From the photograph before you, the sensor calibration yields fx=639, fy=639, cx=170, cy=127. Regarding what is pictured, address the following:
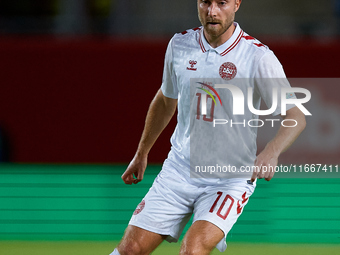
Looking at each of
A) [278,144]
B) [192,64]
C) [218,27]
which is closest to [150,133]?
[192,64]

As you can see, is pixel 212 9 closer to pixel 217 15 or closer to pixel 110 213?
pixel 217 15

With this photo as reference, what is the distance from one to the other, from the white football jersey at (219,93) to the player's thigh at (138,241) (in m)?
0.34

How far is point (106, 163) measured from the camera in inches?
260

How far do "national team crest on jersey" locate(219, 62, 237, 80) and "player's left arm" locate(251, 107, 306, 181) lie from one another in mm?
321

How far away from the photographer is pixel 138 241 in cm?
297

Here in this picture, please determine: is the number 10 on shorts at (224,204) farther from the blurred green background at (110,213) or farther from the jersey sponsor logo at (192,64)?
the blurred green background at (110,213)

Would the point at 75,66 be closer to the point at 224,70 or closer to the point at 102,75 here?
the point at 102,75

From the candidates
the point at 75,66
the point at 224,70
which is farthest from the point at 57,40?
the point at 224,70

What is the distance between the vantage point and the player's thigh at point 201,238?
2.75 m

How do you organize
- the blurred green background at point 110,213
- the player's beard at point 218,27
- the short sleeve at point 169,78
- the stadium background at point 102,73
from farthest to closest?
the stadium background at point 102,73 → the blurred green background at point 110,213 → the short sleeve at point 169,78 → the player's beard at point 218,27

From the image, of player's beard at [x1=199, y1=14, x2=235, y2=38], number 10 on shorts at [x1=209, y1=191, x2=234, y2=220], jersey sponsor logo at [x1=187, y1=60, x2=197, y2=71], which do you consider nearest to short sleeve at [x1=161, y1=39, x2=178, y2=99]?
jersey sponsor logo at [x1=187, y1=60, x2=197, y2=71]

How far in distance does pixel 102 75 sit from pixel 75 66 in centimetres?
29

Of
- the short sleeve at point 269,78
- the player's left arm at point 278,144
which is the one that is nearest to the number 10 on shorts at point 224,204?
the player's left arm at point 278,144

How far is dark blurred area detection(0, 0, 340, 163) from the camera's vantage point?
21.1ft
